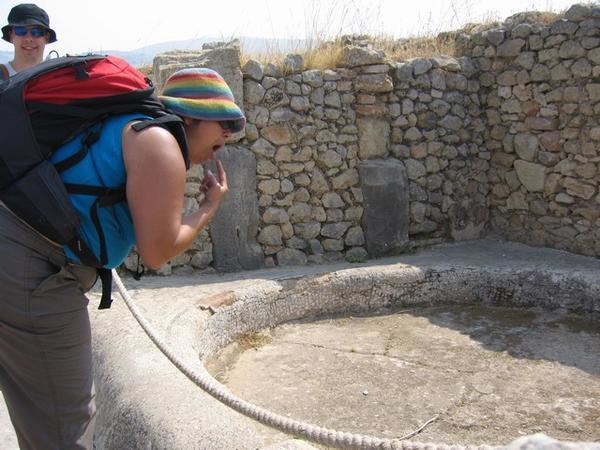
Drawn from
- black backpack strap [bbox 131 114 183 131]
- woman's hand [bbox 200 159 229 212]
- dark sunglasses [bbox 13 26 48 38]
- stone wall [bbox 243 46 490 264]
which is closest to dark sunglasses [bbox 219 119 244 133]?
woman's hand [bbox 200 159 229 212]

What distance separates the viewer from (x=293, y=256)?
5.64 m

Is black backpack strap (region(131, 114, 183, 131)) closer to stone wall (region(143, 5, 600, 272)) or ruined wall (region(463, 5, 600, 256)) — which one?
stone wall (region(143, 5, 600, 272))

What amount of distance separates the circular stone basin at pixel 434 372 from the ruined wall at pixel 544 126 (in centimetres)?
122

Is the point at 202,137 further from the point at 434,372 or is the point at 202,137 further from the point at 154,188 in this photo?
the point at 434,372

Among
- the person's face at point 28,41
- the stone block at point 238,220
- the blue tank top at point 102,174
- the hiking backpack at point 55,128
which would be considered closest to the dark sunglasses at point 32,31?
the person's face at point 28,41

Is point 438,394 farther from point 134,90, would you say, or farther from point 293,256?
point 134,90

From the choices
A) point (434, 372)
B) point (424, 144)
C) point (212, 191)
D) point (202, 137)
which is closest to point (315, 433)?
point (212, 191)

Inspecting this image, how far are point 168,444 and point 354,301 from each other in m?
3.10

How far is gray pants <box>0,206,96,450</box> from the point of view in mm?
1577

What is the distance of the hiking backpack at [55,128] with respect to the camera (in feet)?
4.92

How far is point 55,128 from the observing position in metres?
1.53

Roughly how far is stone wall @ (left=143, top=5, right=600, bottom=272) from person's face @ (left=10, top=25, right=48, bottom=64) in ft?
5.03

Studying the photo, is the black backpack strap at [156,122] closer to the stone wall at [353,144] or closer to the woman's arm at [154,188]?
the woman's arm at [154,188]

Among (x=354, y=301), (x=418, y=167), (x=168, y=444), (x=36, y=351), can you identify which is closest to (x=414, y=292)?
(x=354, y=301)
